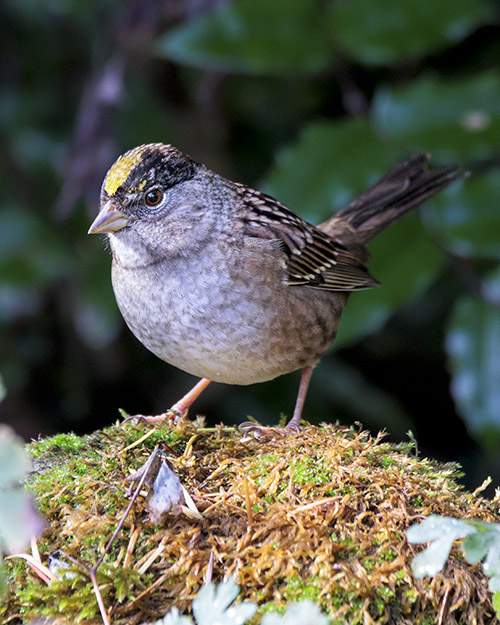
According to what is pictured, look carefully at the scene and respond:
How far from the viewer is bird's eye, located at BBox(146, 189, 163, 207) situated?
9.48 feet

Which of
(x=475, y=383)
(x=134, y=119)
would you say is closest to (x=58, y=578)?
(x=475, y=383)

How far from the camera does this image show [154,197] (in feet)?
9.55

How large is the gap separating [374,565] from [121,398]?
3.50 m

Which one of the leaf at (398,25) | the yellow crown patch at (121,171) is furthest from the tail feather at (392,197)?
the yellow crown patch at (121,171)

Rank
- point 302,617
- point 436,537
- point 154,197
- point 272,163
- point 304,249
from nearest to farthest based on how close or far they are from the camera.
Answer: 1. point 302,617
2. point 436,537
3. point 154,197
4. point 304,249
5. point 272,163

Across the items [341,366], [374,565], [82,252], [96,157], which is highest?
[96,157]

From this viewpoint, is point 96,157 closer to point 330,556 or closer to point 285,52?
point 285,52

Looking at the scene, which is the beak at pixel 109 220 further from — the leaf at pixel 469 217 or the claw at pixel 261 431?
the leaf at pixel 469 217

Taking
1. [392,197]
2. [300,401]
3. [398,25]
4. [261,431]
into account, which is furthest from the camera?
[392,197]

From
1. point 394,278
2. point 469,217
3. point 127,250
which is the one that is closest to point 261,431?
point 127,250

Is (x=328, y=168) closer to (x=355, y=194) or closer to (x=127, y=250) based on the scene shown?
(x=355, y=194)

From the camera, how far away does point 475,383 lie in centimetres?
350

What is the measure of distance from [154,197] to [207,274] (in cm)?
38

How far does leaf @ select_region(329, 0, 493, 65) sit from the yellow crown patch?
4.88 feet
